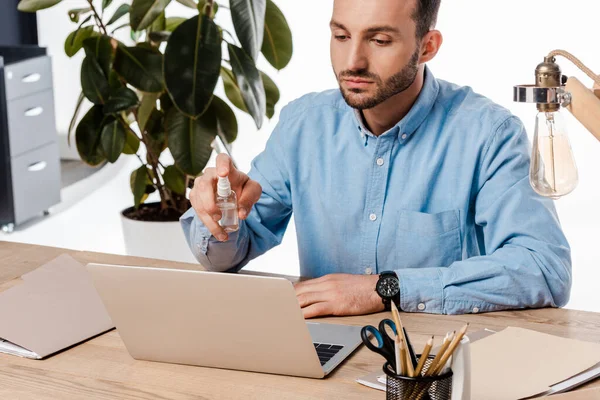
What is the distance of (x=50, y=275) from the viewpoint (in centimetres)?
190

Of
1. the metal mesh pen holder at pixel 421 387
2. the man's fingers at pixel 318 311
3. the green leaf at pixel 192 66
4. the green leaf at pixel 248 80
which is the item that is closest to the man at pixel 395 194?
the man's fingers at pixel 318 311

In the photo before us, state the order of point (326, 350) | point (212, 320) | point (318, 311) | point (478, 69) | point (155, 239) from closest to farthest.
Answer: point (212, 320) → point (326, 350) → point (318, 311) → point (155, 239) → point (478, 69)

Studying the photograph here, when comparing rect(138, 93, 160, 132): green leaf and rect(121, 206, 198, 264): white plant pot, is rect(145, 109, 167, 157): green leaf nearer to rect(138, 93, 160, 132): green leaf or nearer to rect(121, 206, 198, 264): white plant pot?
rect(138, 93, 160, 132): green leaf

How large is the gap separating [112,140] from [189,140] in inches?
13.9

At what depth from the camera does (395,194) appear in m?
2.06

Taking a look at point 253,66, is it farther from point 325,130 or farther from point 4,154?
point 4,154

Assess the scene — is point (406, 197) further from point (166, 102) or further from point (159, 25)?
point (159, 25)

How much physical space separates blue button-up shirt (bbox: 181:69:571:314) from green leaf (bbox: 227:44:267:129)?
103 cm

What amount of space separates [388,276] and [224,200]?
1.17 ft

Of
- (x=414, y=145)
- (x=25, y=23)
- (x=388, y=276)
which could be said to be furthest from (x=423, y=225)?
(x=25, y=23)

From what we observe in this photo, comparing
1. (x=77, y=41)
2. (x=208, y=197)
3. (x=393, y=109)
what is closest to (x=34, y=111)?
(x=77, y=41)

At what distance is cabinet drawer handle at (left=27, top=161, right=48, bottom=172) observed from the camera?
4957 mm

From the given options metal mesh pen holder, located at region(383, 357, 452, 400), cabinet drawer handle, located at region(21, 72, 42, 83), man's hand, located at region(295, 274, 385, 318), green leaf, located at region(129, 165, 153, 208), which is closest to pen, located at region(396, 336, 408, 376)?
metal mesh pen holder, located at region(383, 357, 452, 400)

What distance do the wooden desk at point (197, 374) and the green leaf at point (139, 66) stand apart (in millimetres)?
1757
